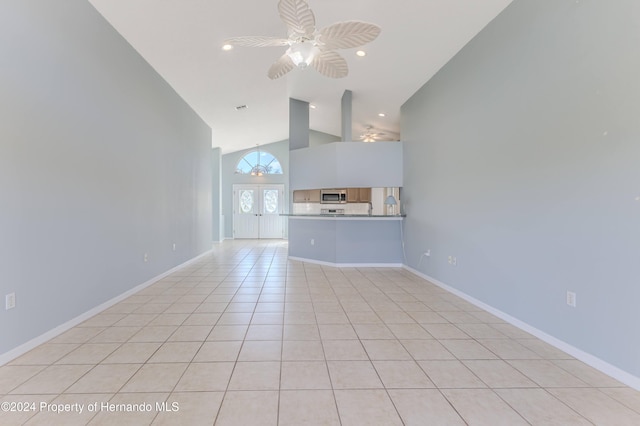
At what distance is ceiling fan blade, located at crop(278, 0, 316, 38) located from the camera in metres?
2.12

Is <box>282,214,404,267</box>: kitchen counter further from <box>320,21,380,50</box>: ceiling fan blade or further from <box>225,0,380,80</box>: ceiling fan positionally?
<box>320,21,380,50</box>: ceiling fan blade

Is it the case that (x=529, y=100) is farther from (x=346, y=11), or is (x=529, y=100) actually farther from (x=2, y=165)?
(x=2, y=165)

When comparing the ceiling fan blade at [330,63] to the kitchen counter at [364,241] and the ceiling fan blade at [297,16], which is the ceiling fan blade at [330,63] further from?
the kitchen counter at [364,241]

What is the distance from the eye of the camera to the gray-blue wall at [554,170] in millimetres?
1911

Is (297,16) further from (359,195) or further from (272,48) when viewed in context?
(359,195)

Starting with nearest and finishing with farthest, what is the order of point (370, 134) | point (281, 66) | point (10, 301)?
point (10, 301)
point (281, 66)
point (370, 134)

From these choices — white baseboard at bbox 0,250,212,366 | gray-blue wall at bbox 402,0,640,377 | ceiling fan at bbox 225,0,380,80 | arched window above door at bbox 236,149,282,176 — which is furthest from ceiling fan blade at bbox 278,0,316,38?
arched window above door at bbox 236,149,282,176

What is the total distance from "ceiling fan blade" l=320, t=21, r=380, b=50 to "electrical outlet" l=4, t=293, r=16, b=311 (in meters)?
3.08

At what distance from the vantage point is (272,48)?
4254mm

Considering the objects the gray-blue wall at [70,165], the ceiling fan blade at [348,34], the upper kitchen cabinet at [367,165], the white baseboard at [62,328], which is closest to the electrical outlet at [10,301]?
the gray-blue wall at [70,165]

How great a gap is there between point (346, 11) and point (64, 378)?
165 inches

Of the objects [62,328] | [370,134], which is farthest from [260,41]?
[370,134]

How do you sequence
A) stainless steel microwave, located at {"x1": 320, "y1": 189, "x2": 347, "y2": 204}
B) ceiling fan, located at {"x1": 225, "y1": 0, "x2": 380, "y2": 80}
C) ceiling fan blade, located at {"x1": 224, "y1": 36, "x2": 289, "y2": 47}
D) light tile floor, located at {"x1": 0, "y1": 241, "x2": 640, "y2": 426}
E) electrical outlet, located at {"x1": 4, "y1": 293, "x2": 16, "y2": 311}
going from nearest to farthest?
light tile floor, located at {"x1": 0, "y1": 241, "x2": 640, "y2": 426} → electrical outlet, located at {"x1": 4, "y1": 293, "x2": 16, "y2": 311} → ceiling fan, located at {"x1": 225, "y1": 0, "x2": 380, "y2": 80} → ceiling fan blade, located at {"x1": 224, "y1": 36, "x2": 289, "y2": 47} → stainless steel microwave, located at {"x1": 320, "y1": 189, "x2": 347, "y2": 204}

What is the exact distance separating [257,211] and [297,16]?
884 cm
